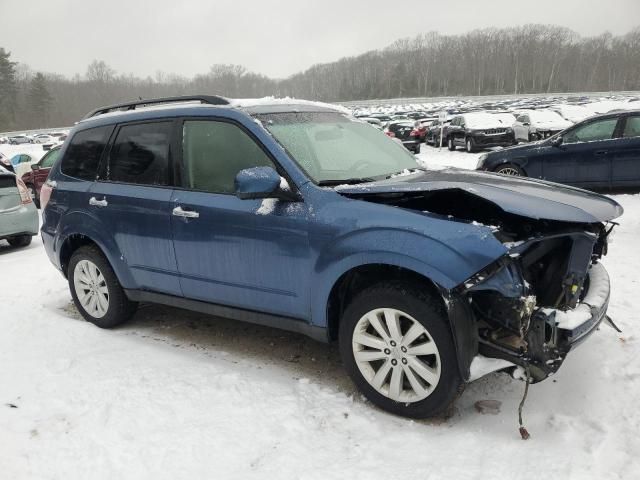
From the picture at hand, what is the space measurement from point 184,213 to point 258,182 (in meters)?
0.85

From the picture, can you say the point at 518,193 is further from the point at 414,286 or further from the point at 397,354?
the point at 397,354

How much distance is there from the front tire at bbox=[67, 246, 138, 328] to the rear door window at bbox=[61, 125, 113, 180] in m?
0.67

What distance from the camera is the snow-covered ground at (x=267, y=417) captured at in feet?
8.48

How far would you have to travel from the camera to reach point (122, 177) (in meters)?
4.19

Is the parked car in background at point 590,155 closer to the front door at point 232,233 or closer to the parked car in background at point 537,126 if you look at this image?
the front door at point 232,233

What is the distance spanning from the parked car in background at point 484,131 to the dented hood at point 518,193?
1668 cm

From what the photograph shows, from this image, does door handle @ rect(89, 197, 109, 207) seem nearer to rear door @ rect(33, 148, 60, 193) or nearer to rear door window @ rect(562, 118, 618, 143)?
rear door window @ rect(562, 118, 618, 143)

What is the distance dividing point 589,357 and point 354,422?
172cm

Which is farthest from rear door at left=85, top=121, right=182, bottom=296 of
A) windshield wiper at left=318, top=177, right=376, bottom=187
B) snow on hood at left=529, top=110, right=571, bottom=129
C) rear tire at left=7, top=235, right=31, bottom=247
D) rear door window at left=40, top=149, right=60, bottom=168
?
snow on hood at left=529, top=110, right=571, bottom=129

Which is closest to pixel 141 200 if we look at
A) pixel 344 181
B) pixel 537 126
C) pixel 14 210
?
pixel 344 181

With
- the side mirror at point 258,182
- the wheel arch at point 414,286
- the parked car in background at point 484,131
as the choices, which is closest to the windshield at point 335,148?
the side mirror at point 258,182

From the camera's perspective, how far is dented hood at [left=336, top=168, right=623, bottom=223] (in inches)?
110

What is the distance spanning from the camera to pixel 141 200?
3.94 m

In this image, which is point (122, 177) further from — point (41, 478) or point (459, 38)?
point (459, 38)
